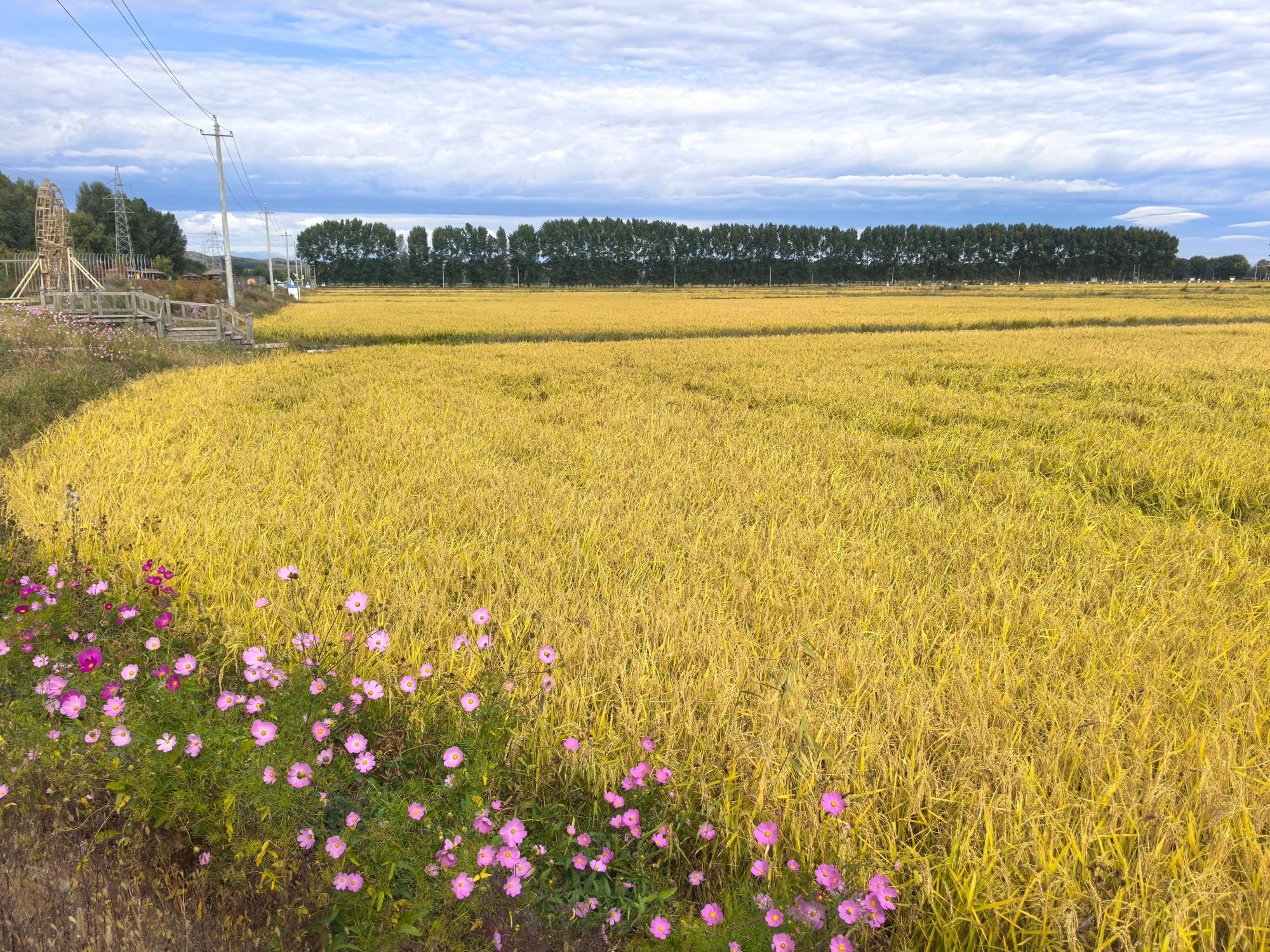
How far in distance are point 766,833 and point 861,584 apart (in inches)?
82.6

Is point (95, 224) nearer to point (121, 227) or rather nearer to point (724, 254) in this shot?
point (121, 227)

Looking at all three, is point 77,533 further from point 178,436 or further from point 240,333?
point 240,333

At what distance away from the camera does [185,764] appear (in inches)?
91.2

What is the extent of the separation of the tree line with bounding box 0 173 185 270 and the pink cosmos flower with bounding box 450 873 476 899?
217ft

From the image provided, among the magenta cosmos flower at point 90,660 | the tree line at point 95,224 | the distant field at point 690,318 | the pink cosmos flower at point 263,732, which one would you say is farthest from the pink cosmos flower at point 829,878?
the tree line at point 95,224

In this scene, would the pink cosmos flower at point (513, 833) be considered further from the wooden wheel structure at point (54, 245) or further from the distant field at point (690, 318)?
the wooden wheel structure at point (54, 245)

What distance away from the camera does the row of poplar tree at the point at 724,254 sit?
120 meters

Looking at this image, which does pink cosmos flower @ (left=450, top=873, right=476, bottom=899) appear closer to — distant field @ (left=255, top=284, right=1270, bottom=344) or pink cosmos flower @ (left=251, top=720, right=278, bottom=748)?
pink cosmos flower @ (left=251, top=720, right=278, bottom=748)

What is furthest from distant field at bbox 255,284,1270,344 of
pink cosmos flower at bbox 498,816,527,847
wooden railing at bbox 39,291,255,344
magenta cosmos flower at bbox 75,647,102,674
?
pink cosmos flower at bbox 498,816,527,847

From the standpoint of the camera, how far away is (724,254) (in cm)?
12569

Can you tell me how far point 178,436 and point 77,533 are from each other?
141 inches

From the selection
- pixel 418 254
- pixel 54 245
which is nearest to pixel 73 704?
pixel 54 245

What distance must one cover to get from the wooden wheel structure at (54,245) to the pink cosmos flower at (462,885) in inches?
1318

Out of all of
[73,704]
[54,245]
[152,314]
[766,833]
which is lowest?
[766,833]
